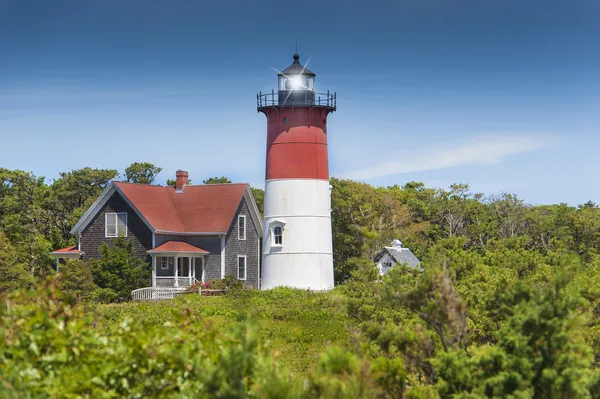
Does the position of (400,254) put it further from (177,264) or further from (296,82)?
(177,264)

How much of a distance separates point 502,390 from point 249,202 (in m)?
35.9

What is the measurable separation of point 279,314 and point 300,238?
7380mm

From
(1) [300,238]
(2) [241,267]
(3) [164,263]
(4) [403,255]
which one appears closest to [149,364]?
(1) [300,238]

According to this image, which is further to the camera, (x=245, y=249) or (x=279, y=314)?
(x=245, y=249)

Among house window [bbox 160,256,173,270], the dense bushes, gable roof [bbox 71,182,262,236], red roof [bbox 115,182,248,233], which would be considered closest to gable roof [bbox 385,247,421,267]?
gable roof [bbox 71,182,262,236]

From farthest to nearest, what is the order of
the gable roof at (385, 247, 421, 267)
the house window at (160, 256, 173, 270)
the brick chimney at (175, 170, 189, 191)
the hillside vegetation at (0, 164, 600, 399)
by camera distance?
the gable roof at (385, 247, 421, 267) → the brick chimney at (175, 170, 189, 191) → the house window at (160, 256, 173, 270) → the hillside vegetation at (0, 164, 600, 399)

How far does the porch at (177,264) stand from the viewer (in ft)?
144

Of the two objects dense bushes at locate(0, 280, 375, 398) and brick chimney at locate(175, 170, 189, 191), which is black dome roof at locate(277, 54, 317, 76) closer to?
brick chimney at locate(175, 170, 189, 191)

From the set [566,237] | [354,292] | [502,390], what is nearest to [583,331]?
[502,390]

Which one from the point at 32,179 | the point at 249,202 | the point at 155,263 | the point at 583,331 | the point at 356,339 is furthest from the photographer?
the point at 32,179

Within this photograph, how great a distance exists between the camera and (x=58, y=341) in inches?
492

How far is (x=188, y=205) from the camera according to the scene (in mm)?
47750

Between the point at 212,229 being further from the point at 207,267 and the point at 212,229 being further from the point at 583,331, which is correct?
the point at 583,331

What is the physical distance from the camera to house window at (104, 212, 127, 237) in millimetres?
45031
